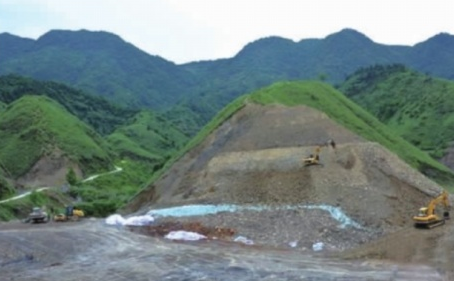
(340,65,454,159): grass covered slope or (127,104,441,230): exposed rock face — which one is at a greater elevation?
(340,65,454,159): grass covered slope

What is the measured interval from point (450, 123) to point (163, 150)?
228 ft

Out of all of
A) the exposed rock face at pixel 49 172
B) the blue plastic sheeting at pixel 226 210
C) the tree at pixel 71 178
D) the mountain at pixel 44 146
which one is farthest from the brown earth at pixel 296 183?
the mountain at pixel 44 146

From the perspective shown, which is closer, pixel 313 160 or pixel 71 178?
pixel 313 160

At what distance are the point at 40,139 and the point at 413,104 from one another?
216 feet

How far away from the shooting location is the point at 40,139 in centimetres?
10231

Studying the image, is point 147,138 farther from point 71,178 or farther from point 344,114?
point 344,114

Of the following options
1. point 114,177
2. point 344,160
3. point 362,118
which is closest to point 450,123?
point 362,118

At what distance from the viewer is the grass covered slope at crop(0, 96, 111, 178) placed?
98.4m

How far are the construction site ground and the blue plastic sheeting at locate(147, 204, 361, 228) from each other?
13.2 inches

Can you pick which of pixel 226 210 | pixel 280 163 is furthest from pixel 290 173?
pixel 226 210

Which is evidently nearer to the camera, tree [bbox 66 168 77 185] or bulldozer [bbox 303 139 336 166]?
bulldozer [bbox 303 139 336 166]

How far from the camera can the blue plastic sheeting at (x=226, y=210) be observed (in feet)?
117

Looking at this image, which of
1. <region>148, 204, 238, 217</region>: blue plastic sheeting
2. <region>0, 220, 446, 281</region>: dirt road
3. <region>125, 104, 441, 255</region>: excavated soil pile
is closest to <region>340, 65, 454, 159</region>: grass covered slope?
<region>125, 104, 441, 255</region>: excavated soil pile

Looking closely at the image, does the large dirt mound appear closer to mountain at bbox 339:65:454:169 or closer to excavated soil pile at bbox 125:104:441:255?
excavated soil pile at bbox 125:104:441:255
